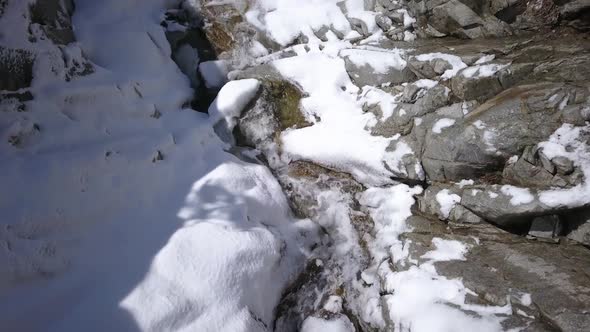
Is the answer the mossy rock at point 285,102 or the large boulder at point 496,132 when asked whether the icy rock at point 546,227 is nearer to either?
the large boulder at point 496,132

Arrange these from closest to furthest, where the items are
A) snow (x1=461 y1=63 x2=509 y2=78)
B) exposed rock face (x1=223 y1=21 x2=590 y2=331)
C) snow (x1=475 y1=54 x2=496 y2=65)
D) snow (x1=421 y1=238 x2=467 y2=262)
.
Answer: exposed rock face (x1=223 y1=21 x2=590 y2=331)
snow (x1=421 y1=238 x2=467 y2=262)
snow (x1=461 y1=63 x2=509 y2=78)
snow (x1=475 y1=54 x2=496 y2=65)

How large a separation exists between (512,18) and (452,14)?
1.08m

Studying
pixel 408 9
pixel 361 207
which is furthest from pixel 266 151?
pixel 408 9

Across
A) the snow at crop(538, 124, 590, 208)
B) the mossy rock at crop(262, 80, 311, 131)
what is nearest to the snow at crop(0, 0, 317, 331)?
the mossy rock at crop(262, 80, 311, 131)

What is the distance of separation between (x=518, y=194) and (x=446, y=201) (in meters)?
0.98

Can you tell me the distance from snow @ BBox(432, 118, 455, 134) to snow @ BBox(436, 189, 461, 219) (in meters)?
1.03

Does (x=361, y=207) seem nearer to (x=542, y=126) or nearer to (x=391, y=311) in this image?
(x=391, y=311)

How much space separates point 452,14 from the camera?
7.00 meters

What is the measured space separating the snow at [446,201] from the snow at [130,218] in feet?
7.23

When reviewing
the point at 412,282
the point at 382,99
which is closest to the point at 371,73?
the point at 382,99

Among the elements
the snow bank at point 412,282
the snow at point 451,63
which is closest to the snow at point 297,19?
the snow at point 451,63

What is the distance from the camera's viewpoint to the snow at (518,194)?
469 cm

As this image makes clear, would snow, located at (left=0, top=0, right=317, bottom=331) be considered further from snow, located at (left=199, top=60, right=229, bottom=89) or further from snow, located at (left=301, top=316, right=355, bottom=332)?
snow, located at (left=199, top=60, right=229, bottom=89)

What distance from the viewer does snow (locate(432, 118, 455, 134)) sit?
226 inches
